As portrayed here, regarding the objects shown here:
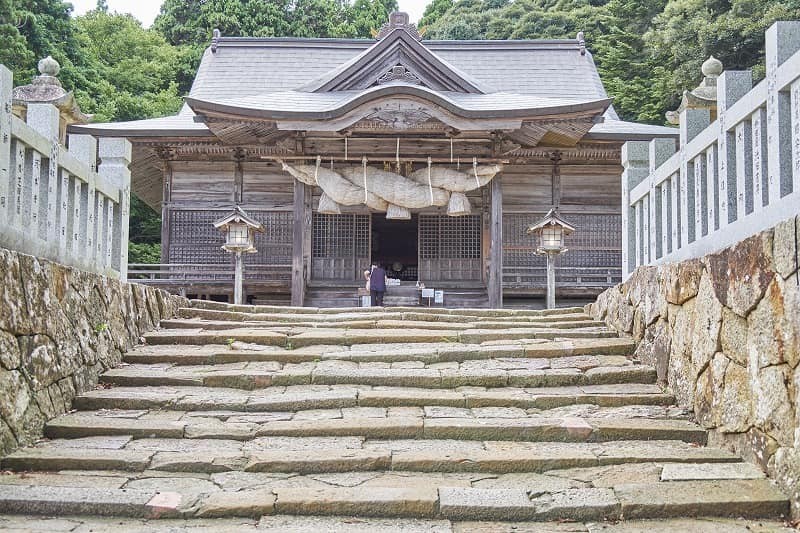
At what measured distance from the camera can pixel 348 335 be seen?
7520 millimetres

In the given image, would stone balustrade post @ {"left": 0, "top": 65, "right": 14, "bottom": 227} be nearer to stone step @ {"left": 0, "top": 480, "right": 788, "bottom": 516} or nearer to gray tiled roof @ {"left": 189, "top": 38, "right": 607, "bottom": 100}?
stone step @ {"left": 0, "top": 480, "right": 788, "bottom": 516}

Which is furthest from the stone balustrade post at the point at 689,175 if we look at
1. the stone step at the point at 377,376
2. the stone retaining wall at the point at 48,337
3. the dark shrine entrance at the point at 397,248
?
the dark shrine entrance at the point at 397,248

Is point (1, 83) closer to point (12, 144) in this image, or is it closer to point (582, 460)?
point (12, 144)

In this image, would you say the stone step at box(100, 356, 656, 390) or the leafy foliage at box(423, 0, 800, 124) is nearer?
the stone step at box(100, 356, 656, 390)

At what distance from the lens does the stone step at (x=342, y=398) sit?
5664mm

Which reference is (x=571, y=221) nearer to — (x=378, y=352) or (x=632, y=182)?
(x=632, y=182)

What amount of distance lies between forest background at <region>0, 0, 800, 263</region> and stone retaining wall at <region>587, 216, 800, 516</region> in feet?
53.9

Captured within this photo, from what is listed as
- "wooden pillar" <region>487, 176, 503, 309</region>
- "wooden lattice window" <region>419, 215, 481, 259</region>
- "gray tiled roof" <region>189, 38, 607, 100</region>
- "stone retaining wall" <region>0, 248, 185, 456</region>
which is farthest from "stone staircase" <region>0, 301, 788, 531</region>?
"gray tiled roof" <region>189, 38, 607, 100</region>

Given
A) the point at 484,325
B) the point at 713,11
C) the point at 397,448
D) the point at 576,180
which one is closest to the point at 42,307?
the point at 397,448

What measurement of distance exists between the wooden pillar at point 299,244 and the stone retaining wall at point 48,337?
656 cm

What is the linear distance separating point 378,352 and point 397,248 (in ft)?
58.0

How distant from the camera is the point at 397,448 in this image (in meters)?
4.95

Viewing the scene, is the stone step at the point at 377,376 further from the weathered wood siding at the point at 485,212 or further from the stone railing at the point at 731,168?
the weathered wood siding at the point at 485,212

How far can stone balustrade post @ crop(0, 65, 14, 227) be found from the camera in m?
4.92
